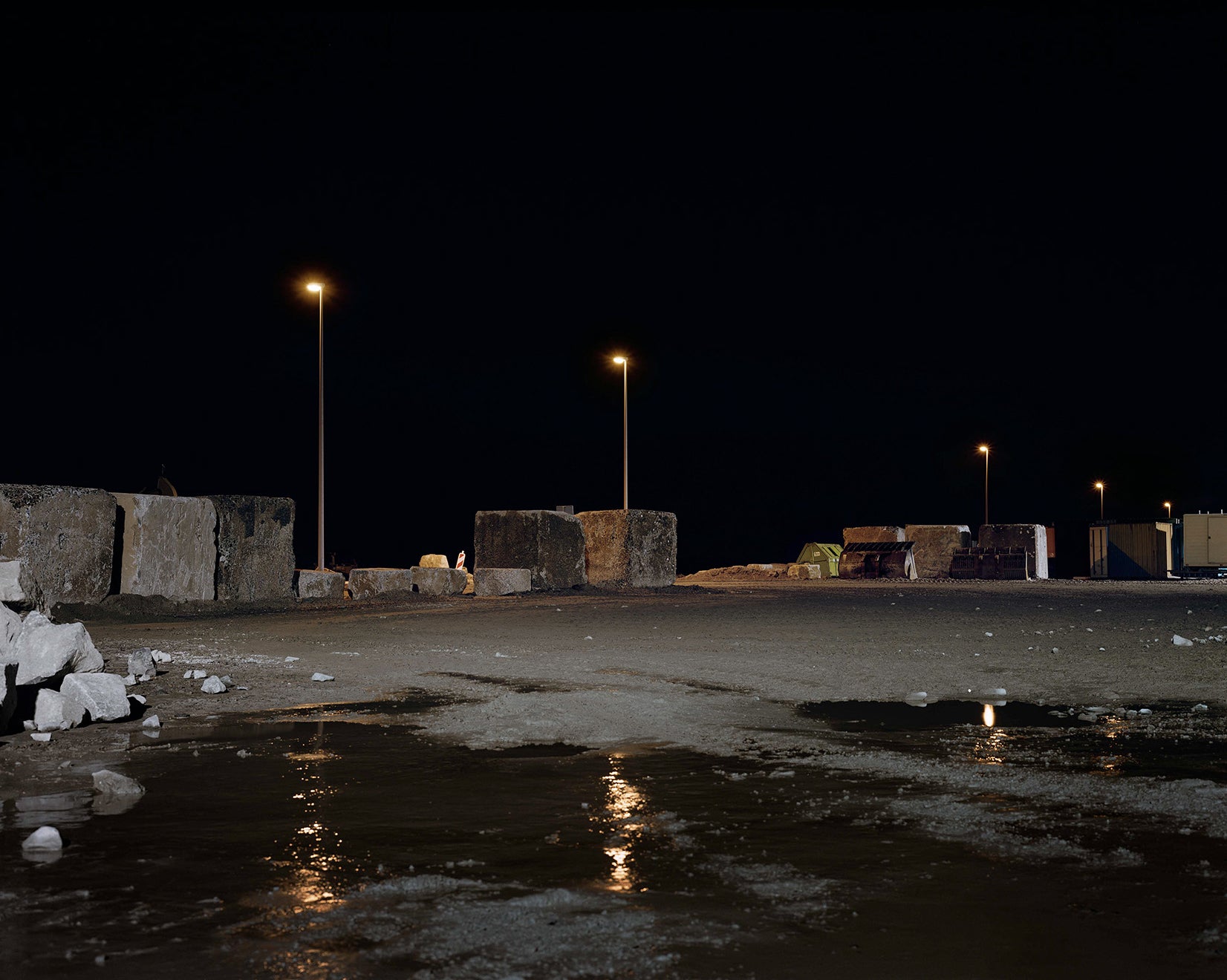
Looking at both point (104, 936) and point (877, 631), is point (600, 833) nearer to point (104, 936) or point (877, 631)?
point (104, 936)

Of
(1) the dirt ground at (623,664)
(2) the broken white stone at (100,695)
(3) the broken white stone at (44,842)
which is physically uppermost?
(2) the broken white stone at (100,695)

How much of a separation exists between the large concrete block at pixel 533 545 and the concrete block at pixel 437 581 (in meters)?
0.81

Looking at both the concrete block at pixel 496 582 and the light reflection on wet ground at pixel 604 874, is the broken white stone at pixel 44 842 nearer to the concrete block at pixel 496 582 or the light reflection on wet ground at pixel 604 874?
the light reflection on wet ground at pixel 604 874

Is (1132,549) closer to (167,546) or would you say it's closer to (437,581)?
(437,581)

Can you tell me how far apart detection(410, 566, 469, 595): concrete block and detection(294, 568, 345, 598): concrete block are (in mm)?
1918

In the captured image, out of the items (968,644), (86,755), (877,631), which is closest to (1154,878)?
(86,755)

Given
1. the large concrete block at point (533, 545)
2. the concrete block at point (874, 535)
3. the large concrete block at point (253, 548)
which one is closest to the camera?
the large concrete block at point (253, 548)

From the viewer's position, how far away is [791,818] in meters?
4.64

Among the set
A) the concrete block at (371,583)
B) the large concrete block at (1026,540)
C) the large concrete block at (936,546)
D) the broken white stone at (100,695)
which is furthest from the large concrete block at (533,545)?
the large concrete block at (1026,540)

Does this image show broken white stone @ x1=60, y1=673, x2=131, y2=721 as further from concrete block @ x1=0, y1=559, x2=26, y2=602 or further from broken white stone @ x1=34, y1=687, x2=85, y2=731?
concrete block @ x1=0, y1=559, x2=26, y2=602

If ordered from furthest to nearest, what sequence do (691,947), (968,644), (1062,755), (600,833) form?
(968,644) < (1062,755) < (600,833) < (691,947)

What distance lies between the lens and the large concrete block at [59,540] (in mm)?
16281

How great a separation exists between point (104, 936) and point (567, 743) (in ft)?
11.1

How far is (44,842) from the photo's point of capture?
4.21 m
